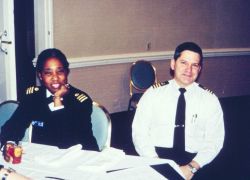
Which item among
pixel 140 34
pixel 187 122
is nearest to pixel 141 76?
pixel 140 34

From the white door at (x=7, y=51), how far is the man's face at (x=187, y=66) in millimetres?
2475

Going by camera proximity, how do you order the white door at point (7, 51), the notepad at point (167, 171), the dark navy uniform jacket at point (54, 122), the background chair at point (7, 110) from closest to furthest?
1. the notepad at point (167, 171)
2. the dark navy uniform jacket at point (54, 122)
3. the background chair at point (7, 110)
4. the white door at point (7, 51)

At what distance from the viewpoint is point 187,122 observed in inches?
98.7

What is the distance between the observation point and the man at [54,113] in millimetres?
2340

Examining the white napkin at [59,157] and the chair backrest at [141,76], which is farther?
the chair backrest at [141,76]

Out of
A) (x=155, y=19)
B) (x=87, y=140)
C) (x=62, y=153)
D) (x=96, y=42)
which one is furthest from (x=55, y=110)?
(x=155, y=19)

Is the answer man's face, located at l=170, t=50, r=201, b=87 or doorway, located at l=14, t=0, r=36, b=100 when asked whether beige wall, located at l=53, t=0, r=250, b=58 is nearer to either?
doorway, located at l=14, t=0, r=36, b=100

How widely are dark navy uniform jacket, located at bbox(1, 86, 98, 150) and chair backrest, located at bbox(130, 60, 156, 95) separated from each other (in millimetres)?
2639

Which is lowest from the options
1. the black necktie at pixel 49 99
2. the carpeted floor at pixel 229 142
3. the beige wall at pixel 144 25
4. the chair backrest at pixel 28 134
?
the carpeted floor at pixel 229 142

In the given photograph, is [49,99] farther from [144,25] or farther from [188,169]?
[144,25]

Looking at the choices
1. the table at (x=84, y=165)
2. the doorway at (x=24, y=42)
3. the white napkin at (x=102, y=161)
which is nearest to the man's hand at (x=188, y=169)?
the table at (x=84, y=165)

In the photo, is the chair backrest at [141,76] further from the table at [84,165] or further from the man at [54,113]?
the table at [84,165]

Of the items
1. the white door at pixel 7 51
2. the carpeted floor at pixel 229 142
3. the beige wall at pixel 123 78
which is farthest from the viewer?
the beige wall at pixel 123 78

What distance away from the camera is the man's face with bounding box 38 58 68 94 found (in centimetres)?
238
